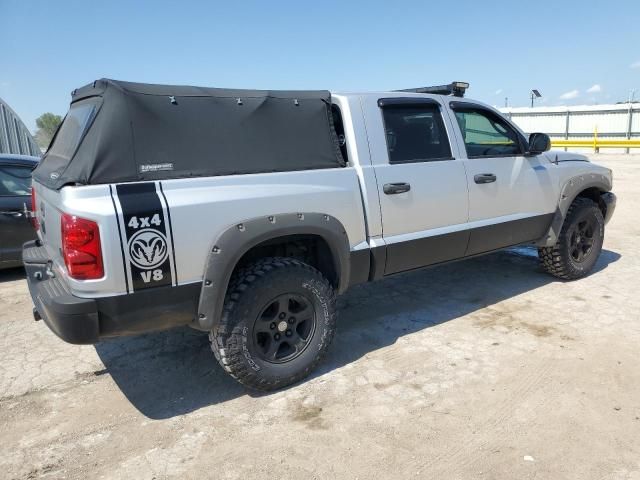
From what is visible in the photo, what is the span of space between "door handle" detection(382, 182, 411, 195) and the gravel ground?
1232 mm

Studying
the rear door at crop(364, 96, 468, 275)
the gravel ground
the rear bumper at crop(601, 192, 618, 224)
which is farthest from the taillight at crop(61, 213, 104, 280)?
the rear bumper at crop(601, 192, 618, 224)

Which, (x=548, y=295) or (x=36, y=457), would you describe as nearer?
(x=36, y=457)

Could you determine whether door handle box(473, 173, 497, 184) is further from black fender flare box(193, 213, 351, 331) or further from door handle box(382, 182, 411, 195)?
black fender flare box(193, 213, 351, 331)

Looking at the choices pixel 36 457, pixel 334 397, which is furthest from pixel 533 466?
pixel 36 457

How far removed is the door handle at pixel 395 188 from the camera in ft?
11.7

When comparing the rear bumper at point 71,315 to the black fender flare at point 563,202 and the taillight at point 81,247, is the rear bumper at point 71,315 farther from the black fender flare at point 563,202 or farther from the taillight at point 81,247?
the black fender flare at point 563,202

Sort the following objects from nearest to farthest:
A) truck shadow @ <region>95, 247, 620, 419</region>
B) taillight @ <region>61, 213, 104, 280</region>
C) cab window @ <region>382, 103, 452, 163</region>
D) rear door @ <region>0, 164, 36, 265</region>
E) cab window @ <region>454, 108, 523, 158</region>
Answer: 1. taillight @ <region>61, 213, 104, 280</region>
2. truck shadow @ <region>95, 247, 620, 419</region>
3. cab window @ <region>382, 103, 452, 163</region>
4. cab window @ <region>454, 108, 523, 158</region>
5. rear door @ <region>0, 164, 36, 265</region>

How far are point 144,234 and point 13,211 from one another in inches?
160

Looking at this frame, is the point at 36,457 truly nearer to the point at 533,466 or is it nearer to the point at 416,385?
the point at 416,385

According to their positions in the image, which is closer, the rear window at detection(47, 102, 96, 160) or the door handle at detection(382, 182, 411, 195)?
the rear window at detection(47, 102, 96, 160)

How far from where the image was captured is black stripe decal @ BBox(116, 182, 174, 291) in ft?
8.40

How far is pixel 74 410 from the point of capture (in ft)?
10.2

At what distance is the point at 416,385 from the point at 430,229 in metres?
1.27

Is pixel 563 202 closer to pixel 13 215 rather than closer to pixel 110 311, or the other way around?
pixel 110 311
